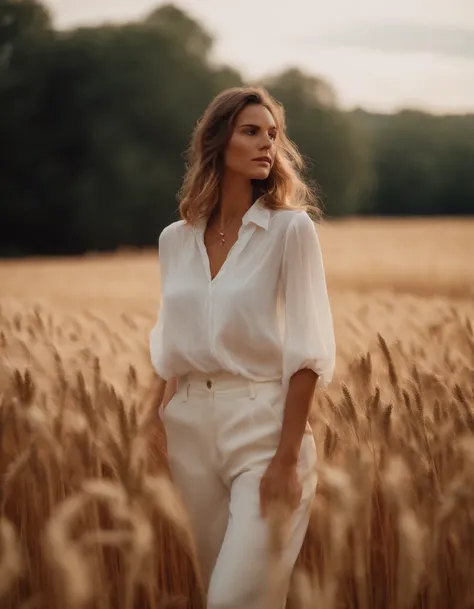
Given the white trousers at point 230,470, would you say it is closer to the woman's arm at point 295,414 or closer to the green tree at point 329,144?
the woman's arm at point 295,414

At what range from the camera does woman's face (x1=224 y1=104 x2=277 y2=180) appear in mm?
1944

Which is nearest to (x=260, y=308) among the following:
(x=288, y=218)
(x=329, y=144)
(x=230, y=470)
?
(x=288, y=218)

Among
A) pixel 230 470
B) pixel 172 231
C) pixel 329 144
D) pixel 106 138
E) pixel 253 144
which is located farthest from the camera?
pixel 329 144

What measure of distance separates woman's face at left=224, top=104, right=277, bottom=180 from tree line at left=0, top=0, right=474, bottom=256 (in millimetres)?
15915

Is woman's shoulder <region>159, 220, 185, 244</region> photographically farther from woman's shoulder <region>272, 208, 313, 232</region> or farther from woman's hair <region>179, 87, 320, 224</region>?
woman's shoulder <region>272, 208, 313, 232</region>

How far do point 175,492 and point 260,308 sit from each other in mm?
438

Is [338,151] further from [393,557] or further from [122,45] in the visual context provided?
[393,557]

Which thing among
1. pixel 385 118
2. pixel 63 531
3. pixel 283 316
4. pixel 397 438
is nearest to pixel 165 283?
pixel 283 316

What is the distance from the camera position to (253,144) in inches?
76.8

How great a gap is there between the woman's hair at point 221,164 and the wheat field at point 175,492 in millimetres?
359

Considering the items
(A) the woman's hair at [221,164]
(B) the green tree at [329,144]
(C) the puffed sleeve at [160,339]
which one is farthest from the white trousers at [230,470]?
(B) the green tree at [329,144]

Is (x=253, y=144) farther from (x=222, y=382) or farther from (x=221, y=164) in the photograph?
(x=222, y=382)

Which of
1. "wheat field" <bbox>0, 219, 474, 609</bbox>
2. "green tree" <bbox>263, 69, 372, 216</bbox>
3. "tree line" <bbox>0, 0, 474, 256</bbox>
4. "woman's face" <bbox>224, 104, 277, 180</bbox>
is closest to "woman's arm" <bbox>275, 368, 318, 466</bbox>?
"wheat field" <bbox>0, 219, 474, 609</bbox>

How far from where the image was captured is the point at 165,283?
2.07 m
